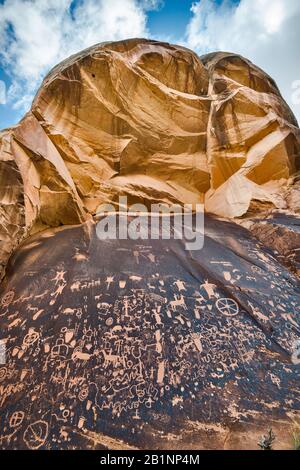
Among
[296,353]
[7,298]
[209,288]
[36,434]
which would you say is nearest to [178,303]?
[209,288]

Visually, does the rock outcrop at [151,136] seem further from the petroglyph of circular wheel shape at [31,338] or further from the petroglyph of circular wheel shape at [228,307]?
the petroglyph of circular wheel shape at [228,307]

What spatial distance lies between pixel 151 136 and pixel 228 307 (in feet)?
15.6

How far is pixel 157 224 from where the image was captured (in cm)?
590

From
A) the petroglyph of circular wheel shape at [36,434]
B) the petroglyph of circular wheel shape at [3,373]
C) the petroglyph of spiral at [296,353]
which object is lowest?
the petroglyph of circular wheel shape at [36,434]

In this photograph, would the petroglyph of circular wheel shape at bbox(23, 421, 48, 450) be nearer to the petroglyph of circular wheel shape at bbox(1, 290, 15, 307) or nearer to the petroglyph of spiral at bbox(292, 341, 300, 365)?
the petroglyph of circular wheel shape at bbox(1, 290, 15, 307)

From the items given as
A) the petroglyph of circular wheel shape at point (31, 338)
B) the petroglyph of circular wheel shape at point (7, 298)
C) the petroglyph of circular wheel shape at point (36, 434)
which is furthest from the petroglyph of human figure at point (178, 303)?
the petroglyph of circular wheel shape at point (7, 298)

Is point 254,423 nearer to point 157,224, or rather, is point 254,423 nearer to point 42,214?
point 157,224

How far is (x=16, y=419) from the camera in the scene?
2.74 meters

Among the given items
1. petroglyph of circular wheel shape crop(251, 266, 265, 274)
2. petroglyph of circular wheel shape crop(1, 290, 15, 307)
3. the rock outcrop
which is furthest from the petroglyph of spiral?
petroglyph of circular wheel shape crop(1, 290, 15, 307)

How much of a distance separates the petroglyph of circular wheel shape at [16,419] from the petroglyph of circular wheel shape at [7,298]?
1.57 metres

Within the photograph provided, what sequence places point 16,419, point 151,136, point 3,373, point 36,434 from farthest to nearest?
point 151,136 → point 3,373 → point 16,419 → point 36,434

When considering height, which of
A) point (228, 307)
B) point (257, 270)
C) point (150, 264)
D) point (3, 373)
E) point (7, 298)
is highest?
point (150, 264)

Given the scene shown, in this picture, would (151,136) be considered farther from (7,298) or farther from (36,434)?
(36,434)

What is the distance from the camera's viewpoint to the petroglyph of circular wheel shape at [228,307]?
399 centimetres
